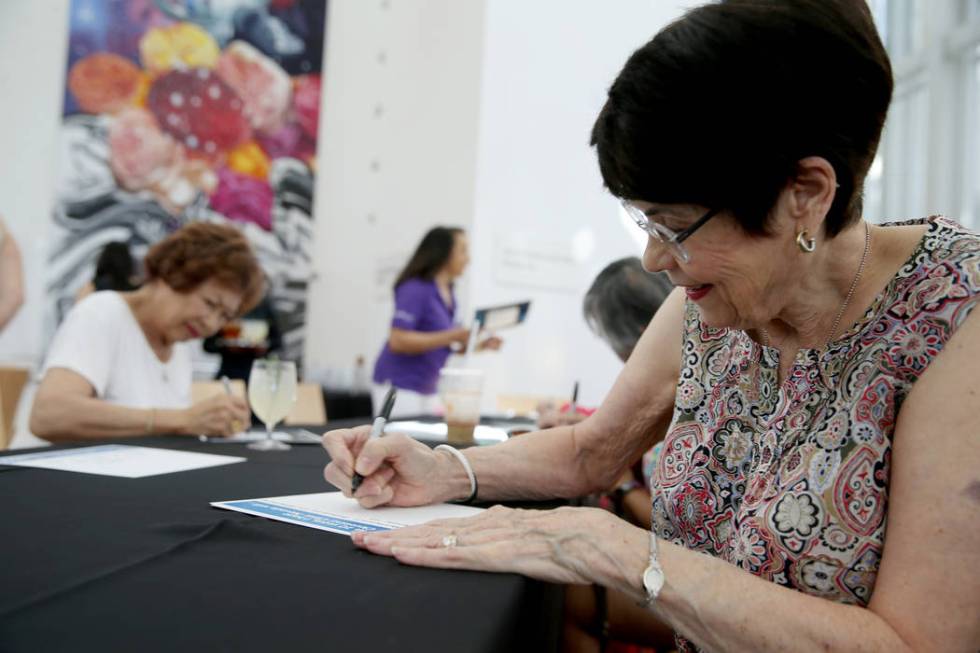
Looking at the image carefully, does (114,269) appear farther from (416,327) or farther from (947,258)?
(947,258)

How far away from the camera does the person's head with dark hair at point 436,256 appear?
3.95 metres

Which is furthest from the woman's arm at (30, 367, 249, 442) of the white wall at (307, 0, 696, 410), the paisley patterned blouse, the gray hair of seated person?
the white wall at (307, 0, 696, 410)

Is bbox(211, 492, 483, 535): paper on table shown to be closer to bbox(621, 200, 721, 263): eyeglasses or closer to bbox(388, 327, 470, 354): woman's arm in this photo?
bbox(621, 200, 721, 263): eyeglasses

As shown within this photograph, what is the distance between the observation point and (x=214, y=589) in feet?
1.94

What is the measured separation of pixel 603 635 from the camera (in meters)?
1.53

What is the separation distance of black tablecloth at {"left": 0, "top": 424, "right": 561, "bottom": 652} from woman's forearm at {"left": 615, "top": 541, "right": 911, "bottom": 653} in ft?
0.45

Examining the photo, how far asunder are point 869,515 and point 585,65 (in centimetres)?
493

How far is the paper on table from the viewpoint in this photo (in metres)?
0.85

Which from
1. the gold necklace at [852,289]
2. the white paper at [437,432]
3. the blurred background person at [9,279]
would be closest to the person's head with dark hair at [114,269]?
the blurred background person at [9,279]

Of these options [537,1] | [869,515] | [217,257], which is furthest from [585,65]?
[869,515]

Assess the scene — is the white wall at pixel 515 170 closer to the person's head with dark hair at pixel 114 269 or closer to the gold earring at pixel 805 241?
the person's head with dark hair at pixel 114 269

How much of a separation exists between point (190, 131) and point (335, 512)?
4.90 metres

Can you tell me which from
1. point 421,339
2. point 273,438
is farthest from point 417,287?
point 273,438

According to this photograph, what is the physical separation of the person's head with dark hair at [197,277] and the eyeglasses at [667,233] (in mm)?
1459
